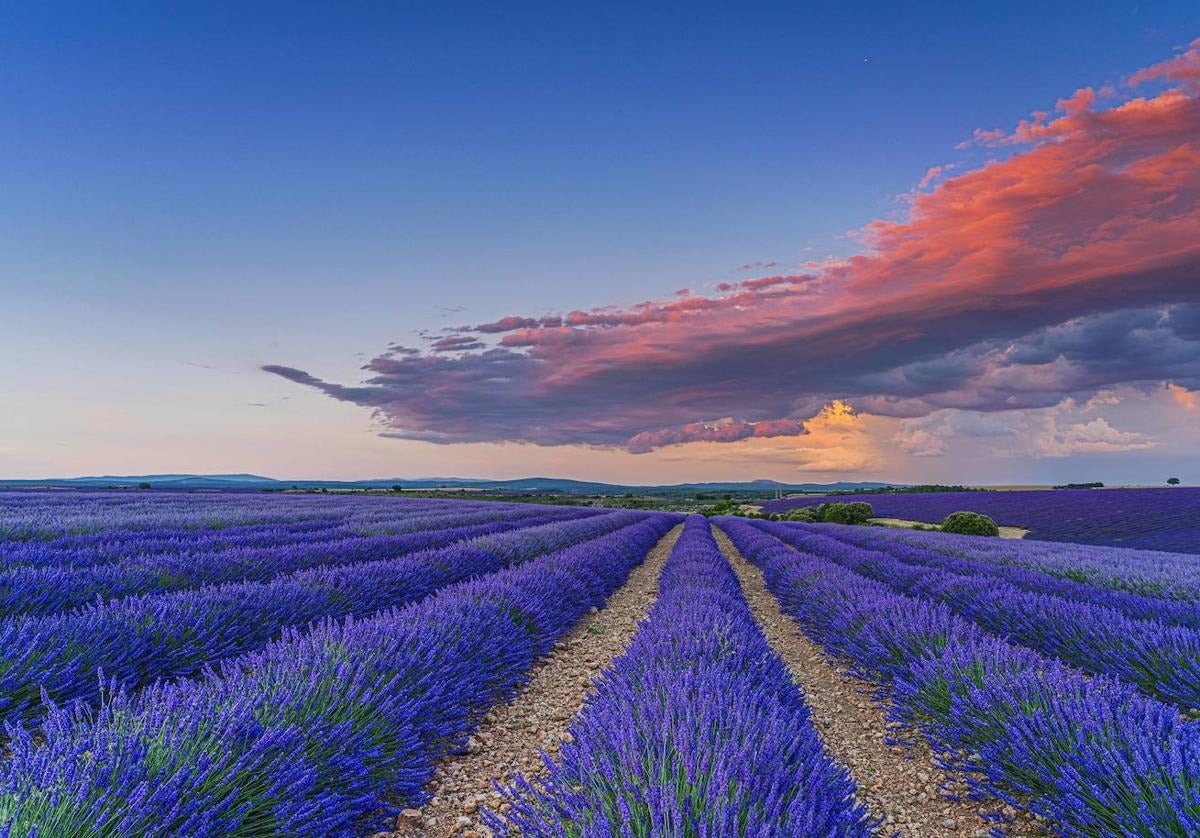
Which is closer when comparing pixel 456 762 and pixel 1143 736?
pixel 1143 736

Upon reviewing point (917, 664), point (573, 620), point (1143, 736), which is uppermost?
point (1143, 736)

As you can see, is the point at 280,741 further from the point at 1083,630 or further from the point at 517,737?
the point at 1083,630

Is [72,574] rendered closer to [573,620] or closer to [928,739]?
[573,620]

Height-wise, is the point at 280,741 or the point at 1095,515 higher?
the point at 280,741

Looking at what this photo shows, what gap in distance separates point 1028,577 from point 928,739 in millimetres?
5502

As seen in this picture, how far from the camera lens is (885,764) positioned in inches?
134

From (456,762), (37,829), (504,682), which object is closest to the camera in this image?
(37,829)

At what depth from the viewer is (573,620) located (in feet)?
21.6

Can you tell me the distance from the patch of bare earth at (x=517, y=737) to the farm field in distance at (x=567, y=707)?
0.02 m

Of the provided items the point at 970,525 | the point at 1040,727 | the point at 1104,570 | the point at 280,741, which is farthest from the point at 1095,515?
the point at 280,741

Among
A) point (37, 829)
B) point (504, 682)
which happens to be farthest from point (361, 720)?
point (504, 682)

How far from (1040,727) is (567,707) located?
8.92ft

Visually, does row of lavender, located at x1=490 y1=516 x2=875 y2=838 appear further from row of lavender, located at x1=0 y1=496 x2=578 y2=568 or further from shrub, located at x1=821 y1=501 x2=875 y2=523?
shrub, located at x1=821 y1=501 x2=875 y2=523

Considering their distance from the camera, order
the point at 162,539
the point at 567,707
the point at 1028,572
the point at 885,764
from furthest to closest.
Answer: the point at 162,539, the point at 1028,572, the point at 567,707, the point at 885,764
